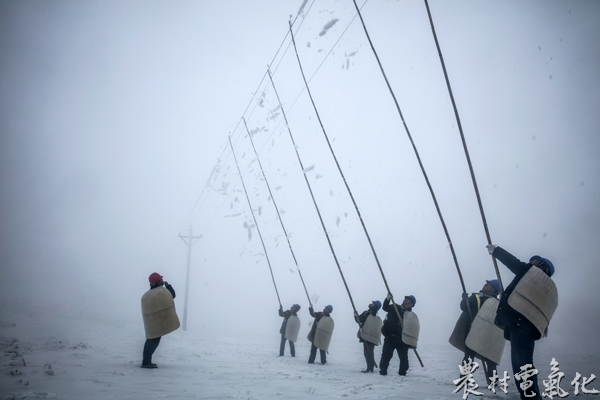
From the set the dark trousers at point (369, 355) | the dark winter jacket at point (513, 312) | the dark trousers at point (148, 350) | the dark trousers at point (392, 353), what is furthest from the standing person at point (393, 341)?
the dark trousers at point (148, 350)

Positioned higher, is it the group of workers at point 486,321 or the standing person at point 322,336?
the group of workers at point 486,321

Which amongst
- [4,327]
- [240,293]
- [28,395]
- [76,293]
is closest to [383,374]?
[28,395]

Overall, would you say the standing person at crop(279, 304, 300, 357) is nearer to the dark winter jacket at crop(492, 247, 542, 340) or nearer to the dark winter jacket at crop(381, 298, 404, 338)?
the dark winter jacket at crop(381, 298, 404, 338)

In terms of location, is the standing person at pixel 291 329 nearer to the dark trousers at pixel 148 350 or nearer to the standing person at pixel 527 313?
the dark trousers at pixel 148 350

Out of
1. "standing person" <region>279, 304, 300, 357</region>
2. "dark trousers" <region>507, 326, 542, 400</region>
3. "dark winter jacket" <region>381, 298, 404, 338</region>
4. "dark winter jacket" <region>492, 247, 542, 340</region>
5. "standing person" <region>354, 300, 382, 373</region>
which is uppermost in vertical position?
"dark winter jacket" <region>492, 247, 542, 340</region>

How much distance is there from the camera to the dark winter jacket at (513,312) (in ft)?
Answer: 13.5

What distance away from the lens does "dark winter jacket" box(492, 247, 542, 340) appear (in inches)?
162

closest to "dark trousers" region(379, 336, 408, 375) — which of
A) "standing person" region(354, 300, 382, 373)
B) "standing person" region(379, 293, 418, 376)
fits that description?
"standing person" region(379, 293, 418, 376)

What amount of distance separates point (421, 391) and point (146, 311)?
5.06m

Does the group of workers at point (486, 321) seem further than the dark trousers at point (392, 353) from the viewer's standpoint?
No

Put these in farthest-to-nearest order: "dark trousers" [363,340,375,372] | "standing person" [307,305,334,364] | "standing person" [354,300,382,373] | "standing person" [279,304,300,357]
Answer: "standing person" [279,304,300,357], "standing person" [307,305,334,364], "standing person" [354,300,382,373], "dark trousers" [363,340,375,372]

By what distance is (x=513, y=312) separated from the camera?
13.9 ft

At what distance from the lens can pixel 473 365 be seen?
17.9 ft

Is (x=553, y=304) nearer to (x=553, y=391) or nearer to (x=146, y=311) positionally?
(x=553, y=391)
